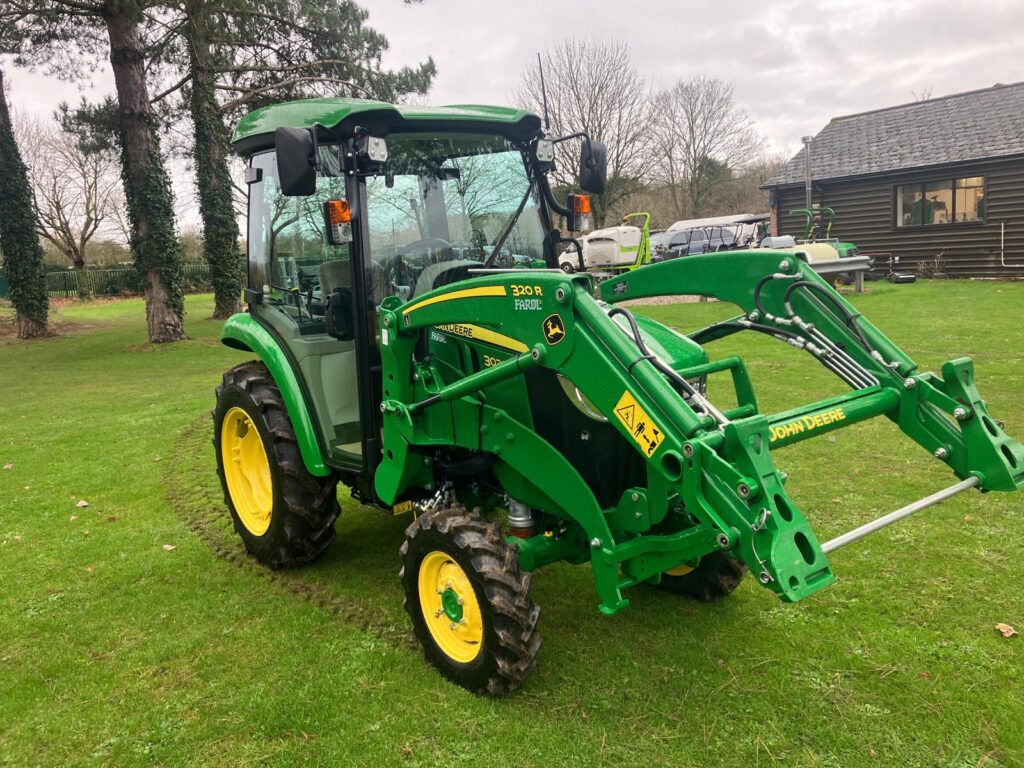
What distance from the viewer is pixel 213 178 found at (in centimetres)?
1811

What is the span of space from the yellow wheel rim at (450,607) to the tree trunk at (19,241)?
58.6ft

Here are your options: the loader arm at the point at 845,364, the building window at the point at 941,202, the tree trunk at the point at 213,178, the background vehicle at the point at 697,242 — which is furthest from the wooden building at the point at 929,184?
the loader arm at the point at 845,364

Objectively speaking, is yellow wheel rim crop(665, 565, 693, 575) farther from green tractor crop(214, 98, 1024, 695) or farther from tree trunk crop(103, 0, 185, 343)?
tree trunk crop(103, 0, 185, 343)

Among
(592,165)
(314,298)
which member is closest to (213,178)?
(314,298)

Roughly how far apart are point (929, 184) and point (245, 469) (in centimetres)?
2135

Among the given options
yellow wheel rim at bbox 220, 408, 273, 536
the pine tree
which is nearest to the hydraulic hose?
yellow wheel rim at bbox 220, 408, 273, 536

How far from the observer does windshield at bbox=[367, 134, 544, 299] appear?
3732 millimetres

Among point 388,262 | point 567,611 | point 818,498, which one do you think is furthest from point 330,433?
point 818,498

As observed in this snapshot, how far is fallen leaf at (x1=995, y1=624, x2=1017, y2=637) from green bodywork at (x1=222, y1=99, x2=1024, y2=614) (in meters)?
0.88

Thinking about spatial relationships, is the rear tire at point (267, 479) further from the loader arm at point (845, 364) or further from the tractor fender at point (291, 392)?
the loader arm at point (845, 364)

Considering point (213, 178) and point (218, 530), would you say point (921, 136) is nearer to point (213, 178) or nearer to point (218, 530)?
point (213, 178)

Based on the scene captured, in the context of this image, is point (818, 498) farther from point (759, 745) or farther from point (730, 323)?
point (759, 745)

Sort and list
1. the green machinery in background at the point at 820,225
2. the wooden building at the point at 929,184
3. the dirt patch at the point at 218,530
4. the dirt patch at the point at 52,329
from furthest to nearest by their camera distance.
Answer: the green machinery in background at the point at 820,225 → the wooden building at the point at 929,184 → the dirt patch at the point at 52,329 → the dirt patch at the point at 218,530

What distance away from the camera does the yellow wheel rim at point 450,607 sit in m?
3.13
